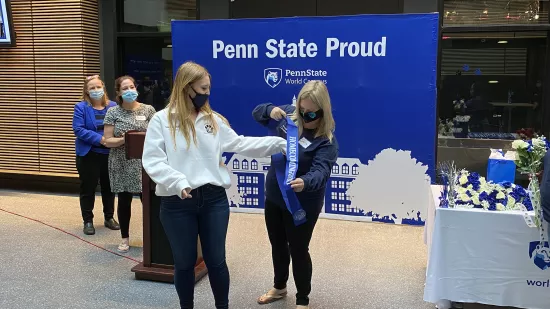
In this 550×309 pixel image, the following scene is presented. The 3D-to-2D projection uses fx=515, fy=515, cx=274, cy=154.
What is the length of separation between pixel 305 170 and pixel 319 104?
15.4 inches

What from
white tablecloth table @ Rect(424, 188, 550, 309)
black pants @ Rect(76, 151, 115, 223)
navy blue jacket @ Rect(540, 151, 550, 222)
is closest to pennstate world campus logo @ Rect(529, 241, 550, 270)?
white tablecloth table @ Rect(424, 188, 550, 309)

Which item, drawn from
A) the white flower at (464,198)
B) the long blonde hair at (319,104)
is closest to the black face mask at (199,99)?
the long blonde hair at (319,104)

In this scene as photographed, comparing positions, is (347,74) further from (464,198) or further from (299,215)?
(299,215)

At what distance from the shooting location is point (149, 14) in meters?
6.77

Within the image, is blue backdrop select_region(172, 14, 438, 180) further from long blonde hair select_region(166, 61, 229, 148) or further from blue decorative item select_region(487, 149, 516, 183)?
long blonde hair select_region(166, 61, 229, 148)

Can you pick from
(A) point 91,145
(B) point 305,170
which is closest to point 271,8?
(A) point 91,145

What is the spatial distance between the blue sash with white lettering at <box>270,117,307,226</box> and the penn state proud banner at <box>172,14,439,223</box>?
2.31 meters

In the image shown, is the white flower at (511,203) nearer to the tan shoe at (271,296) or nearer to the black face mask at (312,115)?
the black face mask at (312,115)

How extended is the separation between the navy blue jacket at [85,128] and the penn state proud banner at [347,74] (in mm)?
1302

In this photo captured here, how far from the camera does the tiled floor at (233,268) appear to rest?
352 centimetres

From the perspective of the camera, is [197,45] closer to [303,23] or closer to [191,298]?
[303,23]

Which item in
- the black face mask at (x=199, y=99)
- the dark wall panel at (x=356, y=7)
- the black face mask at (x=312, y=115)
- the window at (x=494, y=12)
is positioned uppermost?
the dark wall panel at (x=356, y=7)

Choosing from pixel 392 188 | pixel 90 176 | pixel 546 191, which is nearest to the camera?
pixel 546 191

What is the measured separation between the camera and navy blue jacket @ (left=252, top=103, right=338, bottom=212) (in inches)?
113
